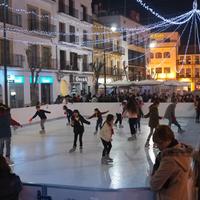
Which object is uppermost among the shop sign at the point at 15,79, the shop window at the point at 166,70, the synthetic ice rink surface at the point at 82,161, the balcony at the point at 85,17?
the balcony at the point at 85,17

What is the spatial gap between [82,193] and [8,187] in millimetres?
806

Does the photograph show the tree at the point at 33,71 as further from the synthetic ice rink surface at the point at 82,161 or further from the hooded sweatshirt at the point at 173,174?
the hooded sweatshirt at the point at 173,174

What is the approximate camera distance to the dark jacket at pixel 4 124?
28.8 ft

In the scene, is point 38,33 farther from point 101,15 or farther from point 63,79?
point 101,15

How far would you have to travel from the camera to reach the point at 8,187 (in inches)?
145

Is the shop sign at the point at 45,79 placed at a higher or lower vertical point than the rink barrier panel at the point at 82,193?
higher

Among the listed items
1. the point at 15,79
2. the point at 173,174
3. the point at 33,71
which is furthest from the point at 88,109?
the point at 173,174

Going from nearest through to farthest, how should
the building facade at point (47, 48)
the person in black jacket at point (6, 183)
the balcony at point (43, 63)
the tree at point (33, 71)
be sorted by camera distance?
1. the person in black jacket at point (6, 183)
2. the building facade at point (47, 48)
3. the tree at point (33, 71)
4. the balcony at point (43, 63)

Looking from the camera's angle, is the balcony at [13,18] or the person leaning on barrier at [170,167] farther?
the balcony at [13,18]

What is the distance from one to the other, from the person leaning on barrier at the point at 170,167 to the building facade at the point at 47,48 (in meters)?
22.8

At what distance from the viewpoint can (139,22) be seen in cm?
5766

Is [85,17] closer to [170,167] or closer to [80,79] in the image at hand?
[80,79]

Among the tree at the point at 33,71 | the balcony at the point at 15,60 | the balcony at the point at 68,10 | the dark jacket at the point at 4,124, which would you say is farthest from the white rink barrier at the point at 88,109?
the balcony at the point at 68,10

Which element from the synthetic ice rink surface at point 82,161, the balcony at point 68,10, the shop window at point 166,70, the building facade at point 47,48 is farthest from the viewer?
the shop window at point 166,70
